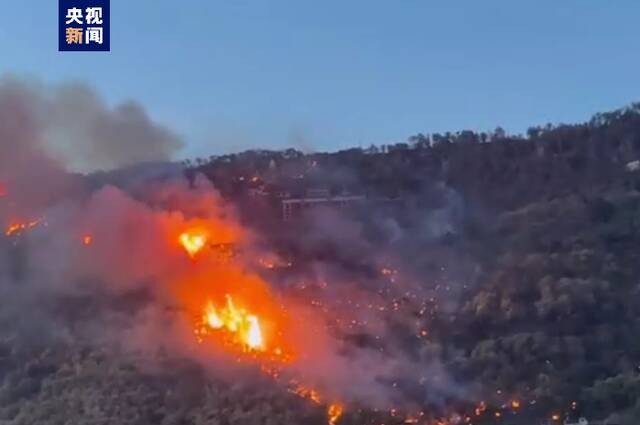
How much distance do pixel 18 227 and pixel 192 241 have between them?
5569mm

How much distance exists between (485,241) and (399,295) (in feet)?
25.5

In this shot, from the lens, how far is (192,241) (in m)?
37.2

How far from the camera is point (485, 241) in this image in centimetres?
4547

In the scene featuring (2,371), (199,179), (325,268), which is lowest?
(2,371)

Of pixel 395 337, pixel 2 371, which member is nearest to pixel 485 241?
pixel 395 337

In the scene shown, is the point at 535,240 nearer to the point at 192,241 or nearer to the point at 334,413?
the point at 192,241

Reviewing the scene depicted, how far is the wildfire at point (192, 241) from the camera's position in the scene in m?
36.9

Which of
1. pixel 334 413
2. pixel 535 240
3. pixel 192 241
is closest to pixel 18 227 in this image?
pixel 192 241

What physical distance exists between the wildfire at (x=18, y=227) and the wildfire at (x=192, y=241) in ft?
15.3

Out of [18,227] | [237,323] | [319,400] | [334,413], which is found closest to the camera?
[334,413]

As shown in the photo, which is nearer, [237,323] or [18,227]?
[237,323]

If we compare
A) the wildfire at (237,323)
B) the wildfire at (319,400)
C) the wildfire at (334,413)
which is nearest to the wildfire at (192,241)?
the wildfire at (237,323)

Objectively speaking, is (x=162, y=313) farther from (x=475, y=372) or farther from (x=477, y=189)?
(x=477, y=189)

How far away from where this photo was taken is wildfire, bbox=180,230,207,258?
121 feet
